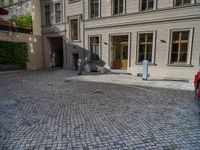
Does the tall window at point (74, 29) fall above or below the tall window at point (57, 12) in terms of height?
below

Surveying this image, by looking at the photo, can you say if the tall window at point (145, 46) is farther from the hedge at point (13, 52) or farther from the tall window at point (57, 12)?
the hedge at point (13, 52)

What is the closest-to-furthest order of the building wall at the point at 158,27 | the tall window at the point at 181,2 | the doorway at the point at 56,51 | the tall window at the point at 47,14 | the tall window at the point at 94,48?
the building wall at the point at 158,27, the tall window at the point at 181,2, the tall window at the point at 94,48, the tall window at the point at 47,14, the doorway at the point at 56,51

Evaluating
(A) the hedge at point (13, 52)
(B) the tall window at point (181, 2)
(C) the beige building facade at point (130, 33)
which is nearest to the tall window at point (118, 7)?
(C) the beige building facade at point (130, 33)

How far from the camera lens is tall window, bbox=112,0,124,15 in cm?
1141

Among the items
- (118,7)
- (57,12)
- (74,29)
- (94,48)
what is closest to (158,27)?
(118,7)

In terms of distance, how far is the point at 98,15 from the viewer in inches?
491

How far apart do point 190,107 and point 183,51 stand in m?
5.93

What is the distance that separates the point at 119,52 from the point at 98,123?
930cm

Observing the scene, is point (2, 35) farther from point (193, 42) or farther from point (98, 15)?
point (193, 42)

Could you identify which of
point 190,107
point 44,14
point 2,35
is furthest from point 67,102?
point 44,14

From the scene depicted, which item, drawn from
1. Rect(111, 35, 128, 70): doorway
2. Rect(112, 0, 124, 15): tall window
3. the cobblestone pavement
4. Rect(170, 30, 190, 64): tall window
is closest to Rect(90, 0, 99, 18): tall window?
Rect(112, 0, 124, 15): tall window

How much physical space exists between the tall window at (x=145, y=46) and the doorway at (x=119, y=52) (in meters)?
1.24

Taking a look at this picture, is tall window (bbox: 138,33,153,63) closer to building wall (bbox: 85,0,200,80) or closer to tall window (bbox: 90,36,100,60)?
building wall (bbox: 85,0,200,80)

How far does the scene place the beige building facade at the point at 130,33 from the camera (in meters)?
9.26
